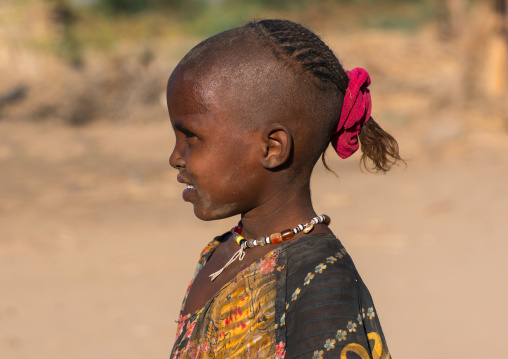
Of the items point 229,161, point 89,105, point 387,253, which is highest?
point 89,105


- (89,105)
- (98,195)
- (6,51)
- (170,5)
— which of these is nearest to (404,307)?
(98,195)

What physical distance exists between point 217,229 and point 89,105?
6306 mm

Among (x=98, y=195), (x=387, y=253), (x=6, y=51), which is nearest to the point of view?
(x=387, y=253)

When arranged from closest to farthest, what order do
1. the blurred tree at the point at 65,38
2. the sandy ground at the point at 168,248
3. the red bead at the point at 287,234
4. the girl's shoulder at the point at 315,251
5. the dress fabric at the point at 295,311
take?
the dress fabric at the point at 295,311 → the girl's shoulder at the point at 315,251 → the red bead at the point at 287,234 → the sandy ground at the point at 168,248 → the blurred tree at the point at 65,38

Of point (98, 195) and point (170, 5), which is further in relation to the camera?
point (170, 5)

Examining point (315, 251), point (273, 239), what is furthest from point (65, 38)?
point (315, 251)

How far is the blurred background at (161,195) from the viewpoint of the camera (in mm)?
4805

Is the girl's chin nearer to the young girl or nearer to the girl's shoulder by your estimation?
the young girl

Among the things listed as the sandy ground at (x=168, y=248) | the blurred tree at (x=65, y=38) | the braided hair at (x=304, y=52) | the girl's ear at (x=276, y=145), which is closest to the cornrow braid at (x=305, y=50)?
the braided hair at (x=304, y=52)

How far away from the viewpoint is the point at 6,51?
527 inches

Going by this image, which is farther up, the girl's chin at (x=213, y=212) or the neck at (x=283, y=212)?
the girl's chin at (x=213, y=212)

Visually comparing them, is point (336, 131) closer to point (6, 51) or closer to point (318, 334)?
point (318, 334)

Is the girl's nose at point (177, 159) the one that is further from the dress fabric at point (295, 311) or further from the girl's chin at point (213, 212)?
the dress fabric at point (295, 311)

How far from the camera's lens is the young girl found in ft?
4.57
